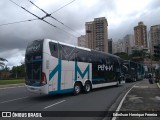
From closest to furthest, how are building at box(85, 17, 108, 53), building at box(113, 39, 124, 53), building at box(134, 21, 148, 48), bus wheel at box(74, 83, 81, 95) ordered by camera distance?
bus wheel at box(74, 83, 81, 95), building at box(85, 17, 108, 53), building at box(113, 39, 124, 53), building at box(134, 21, 148, 48)

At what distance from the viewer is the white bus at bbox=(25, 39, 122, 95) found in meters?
13.7

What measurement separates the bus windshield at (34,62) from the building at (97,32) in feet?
57.7

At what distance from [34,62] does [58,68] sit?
1.56 m

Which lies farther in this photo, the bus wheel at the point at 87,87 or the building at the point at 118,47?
the building at the point at 118,47

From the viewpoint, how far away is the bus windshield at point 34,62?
1389cm

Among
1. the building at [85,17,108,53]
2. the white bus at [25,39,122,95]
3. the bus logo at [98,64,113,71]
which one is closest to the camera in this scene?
the white bus at [25,39,122,95]

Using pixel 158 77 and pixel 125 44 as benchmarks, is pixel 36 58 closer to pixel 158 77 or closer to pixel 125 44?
pixel 158 77

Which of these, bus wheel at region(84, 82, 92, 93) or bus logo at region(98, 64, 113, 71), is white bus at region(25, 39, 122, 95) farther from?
bus logo at region(98, 64, 113, 71)

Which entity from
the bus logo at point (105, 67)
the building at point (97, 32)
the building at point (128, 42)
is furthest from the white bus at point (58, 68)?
the building at point (128, 42)

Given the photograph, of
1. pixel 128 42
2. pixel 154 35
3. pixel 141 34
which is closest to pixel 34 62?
pixel 154 35

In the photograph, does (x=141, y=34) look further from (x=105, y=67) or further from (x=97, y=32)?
(x=105, y=67)

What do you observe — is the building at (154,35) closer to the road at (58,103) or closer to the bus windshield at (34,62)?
the road at (58,103)

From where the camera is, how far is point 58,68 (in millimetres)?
14539

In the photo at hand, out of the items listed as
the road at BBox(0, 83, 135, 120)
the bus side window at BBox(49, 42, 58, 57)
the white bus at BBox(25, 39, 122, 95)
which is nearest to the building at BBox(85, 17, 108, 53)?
the white bus at BBox(25, 39, 122, 95)
